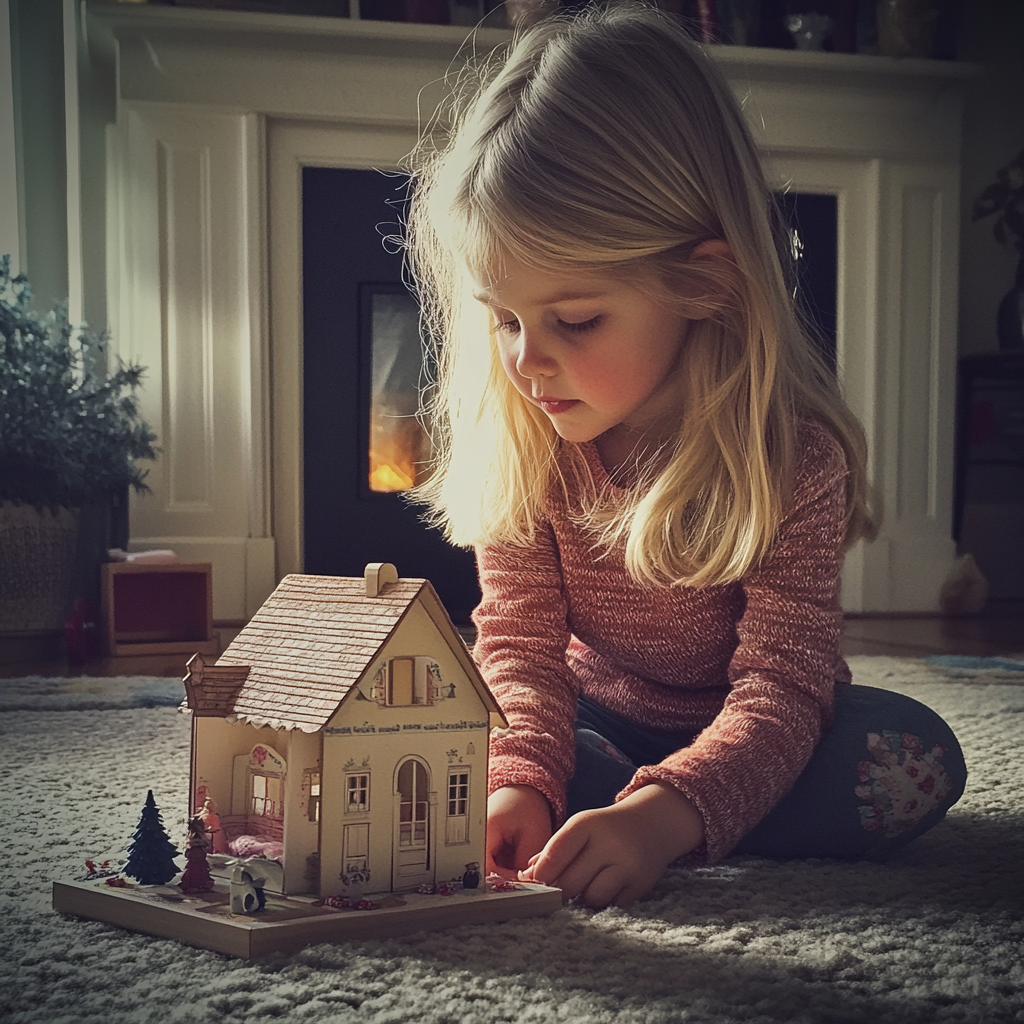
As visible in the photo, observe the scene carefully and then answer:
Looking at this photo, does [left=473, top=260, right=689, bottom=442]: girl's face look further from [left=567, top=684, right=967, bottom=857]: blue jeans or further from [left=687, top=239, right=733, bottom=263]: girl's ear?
[left=567, top=684, right=967, bottom=857]: blue jeans

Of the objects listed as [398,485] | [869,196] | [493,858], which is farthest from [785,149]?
[493,858]

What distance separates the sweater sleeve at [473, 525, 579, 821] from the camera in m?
0.90

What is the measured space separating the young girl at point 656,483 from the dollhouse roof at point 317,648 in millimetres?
190

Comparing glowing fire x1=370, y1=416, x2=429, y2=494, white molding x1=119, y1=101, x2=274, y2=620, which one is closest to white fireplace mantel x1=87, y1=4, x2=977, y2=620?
white molding x1=119, y1=101, x2=274, y2=620

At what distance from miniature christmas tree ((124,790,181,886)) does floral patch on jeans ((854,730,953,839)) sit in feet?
1.66

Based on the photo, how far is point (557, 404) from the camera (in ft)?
2.97

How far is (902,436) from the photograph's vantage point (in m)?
3.07

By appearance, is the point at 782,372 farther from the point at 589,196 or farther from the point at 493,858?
the point at 493,858

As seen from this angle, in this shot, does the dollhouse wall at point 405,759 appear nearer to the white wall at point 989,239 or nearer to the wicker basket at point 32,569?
the wicker basket at point 32,569

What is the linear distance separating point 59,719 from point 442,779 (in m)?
0.91

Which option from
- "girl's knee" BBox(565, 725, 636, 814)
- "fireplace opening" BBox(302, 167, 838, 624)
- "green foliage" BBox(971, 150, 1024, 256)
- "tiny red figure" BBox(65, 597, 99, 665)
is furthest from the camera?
"green foliage" BBox(971, 150, 1024, 256)

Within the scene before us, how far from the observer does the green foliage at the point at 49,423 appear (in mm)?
2123

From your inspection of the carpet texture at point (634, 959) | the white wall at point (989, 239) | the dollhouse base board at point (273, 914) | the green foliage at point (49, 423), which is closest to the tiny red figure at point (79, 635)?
the green foliage at point (49, 423)

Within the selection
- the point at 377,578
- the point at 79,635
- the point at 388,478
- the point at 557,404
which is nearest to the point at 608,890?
the point at 377,578
